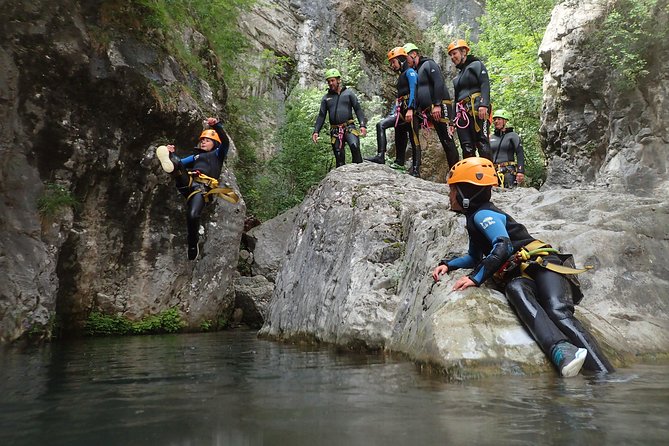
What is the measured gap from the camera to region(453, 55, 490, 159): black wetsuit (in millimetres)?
8359

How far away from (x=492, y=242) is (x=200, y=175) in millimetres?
5479

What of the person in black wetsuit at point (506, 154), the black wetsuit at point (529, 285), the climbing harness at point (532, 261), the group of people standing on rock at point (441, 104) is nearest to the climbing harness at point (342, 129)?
the group of people standing on rock at point (441, 104)

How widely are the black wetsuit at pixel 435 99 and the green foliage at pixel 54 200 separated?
242 inches

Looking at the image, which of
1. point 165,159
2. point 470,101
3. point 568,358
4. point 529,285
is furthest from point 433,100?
point 568,358

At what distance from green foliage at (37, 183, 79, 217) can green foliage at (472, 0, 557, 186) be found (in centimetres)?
1620

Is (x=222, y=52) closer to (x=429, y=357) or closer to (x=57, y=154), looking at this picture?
(x=57, y=154)

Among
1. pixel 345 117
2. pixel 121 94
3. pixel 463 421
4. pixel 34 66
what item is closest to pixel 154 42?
pixel 121 94

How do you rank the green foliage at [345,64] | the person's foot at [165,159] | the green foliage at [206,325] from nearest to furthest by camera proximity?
the person's foot at [165,159] < the green foliage at [206,325] < the green foliage at [345,64]

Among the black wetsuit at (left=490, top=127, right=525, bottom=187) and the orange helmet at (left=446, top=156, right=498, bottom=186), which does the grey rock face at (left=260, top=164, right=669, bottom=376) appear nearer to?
the orange helmet at (left=446, top=156, right=498, bottom=186)

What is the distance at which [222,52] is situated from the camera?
54.6 feet

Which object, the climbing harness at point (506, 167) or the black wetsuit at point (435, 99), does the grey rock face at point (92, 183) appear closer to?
the black wetsuit at point (435, 99)

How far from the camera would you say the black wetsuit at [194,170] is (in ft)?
27.6

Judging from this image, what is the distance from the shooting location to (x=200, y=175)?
8.60 meters

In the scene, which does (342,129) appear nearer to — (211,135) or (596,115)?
(211,135)
